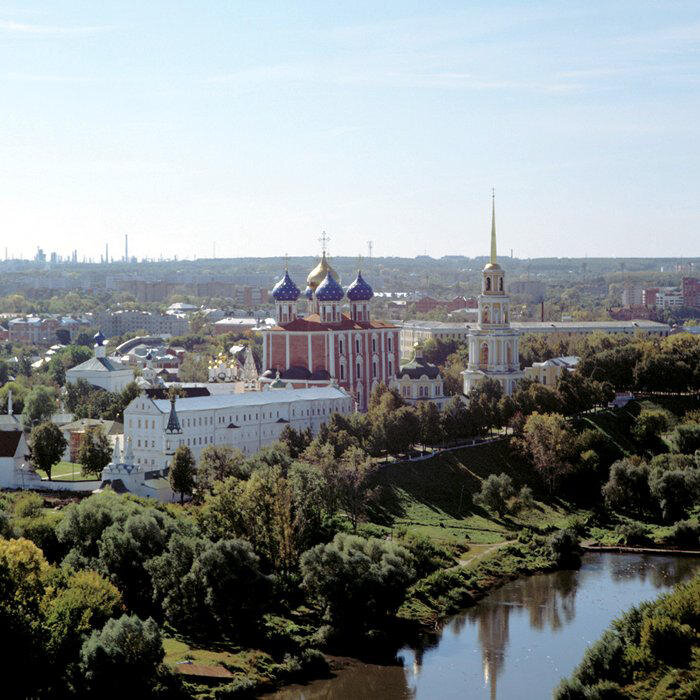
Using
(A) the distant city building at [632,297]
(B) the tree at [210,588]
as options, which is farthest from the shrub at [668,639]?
(A) the distant city building at [632,297]

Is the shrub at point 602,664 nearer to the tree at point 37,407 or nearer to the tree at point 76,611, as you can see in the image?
the tree at point 76,611

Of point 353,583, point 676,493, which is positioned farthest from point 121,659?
point 676,493

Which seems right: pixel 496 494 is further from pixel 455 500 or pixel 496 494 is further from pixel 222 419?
pixel 222 419

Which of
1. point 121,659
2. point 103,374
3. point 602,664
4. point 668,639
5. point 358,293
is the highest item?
point 358,293

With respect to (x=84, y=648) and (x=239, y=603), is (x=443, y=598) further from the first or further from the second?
(x=84, y=648)

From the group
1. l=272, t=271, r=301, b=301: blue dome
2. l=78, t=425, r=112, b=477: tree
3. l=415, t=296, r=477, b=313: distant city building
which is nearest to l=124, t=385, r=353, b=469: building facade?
l=78, t=425, r=112, b=477: tree

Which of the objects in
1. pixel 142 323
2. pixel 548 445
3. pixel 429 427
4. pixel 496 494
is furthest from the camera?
pixel 142 323

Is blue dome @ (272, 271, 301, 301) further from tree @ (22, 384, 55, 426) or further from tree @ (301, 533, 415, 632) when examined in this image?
→ tree @ (301, 533, 415, 632)
